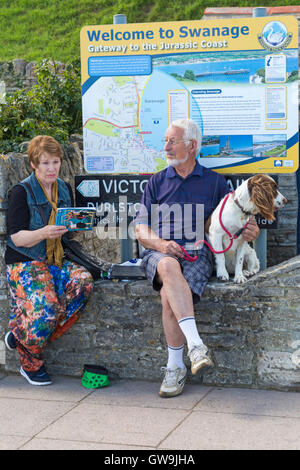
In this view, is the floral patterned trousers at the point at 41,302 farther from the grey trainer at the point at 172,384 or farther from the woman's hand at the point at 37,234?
the grey trainer at the point at 172,384

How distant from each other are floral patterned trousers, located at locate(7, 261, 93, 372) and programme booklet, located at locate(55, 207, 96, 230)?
308mm

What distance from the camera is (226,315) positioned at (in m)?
4.25

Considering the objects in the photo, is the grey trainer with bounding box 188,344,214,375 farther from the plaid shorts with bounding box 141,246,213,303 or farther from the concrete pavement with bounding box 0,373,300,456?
the plaid shorts with bounding box 141,246,213,303

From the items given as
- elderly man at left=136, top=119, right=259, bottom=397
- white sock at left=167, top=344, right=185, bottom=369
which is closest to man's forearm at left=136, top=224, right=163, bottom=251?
Answer: elderly man at left=136, top=119, right=259, bottom=397

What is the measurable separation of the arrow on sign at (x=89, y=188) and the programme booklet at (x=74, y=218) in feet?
2.26

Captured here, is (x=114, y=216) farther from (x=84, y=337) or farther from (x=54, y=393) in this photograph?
(x=54, y=393)

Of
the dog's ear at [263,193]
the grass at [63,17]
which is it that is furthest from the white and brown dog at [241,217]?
the grass at [63,17]

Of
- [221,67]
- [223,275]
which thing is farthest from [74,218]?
[221,67]

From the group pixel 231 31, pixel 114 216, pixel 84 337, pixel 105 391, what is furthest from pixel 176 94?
pixel 105 391

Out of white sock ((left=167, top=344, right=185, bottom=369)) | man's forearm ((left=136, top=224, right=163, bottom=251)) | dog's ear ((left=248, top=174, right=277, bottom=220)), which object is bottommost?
white sock ((left=167, top=344, right=185, bottom=369))

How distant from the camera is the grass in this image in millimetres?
15453

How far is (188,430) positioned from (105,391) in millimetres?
878

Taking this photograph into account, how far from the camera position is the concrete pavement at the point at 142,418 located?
11.1ft

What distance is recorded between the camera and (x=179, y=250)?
4227 mm
